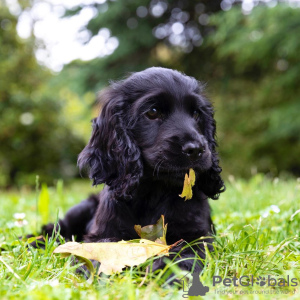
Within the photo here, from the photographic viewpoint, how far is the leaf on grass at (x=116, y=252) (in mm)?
1742

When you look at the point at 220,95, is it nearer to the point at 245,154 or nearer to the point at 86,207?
the point at 245,154

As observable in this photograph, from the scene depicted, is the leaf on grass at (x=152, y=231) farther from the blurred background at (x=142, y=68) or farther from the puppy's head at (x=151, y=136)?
the blurred background at (x=142, y=68)

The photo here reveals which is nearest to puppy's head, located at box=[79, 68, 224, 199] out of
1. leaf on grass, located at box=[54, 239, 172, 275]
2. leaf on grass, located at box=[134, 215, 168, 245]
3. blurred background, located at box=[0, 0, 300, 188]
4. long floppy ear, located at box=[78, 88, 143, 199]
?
long floppy ear, located at box=[78, 88, 143, 199]

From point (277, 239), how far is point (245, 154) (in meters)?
6.74

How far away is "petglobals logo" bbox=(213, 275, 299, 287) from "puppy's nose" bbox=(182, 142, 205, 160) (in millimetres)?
668

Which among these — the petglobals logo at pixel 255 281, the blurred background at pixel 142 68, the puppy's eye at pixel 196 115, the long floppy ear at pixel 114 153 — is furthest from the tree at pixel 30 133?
the petglobals logo at pixel 255 281

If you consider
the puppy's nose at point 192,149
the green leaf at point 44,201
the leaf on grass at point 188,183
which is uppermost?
the puppy's nose at point 192,149

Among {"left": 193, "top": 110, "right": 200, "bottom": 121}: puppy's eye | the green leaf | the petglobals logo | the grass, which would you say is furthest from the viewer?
the green leaf

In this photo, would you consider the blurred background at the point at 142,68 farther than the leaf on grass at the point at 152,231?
Yes

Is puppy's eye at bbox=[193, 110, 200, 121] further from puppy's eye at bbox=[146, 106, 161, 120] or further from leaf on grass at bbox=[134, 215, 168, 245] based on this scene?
leaf on grass at bbox=[134, 215, 168, 245]

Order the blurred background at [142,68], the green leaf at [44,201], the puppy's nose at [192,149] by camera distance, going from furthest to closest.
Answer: the blurred background at [142,68], the green leaf at [44,201], the puppy's nose at [192,149]

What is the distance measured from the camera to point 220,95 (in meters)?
A: 9.93

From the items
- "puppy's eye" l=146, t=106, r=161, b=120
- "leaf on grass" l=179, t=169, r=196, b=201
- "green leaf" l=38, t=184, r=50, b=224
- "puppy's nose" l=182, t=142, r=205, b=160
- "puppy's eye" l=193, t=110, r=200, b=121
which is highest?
"puppy's eye" l=146, t=106, r=161, b=120

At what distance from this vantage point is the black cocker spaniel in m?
2.12
